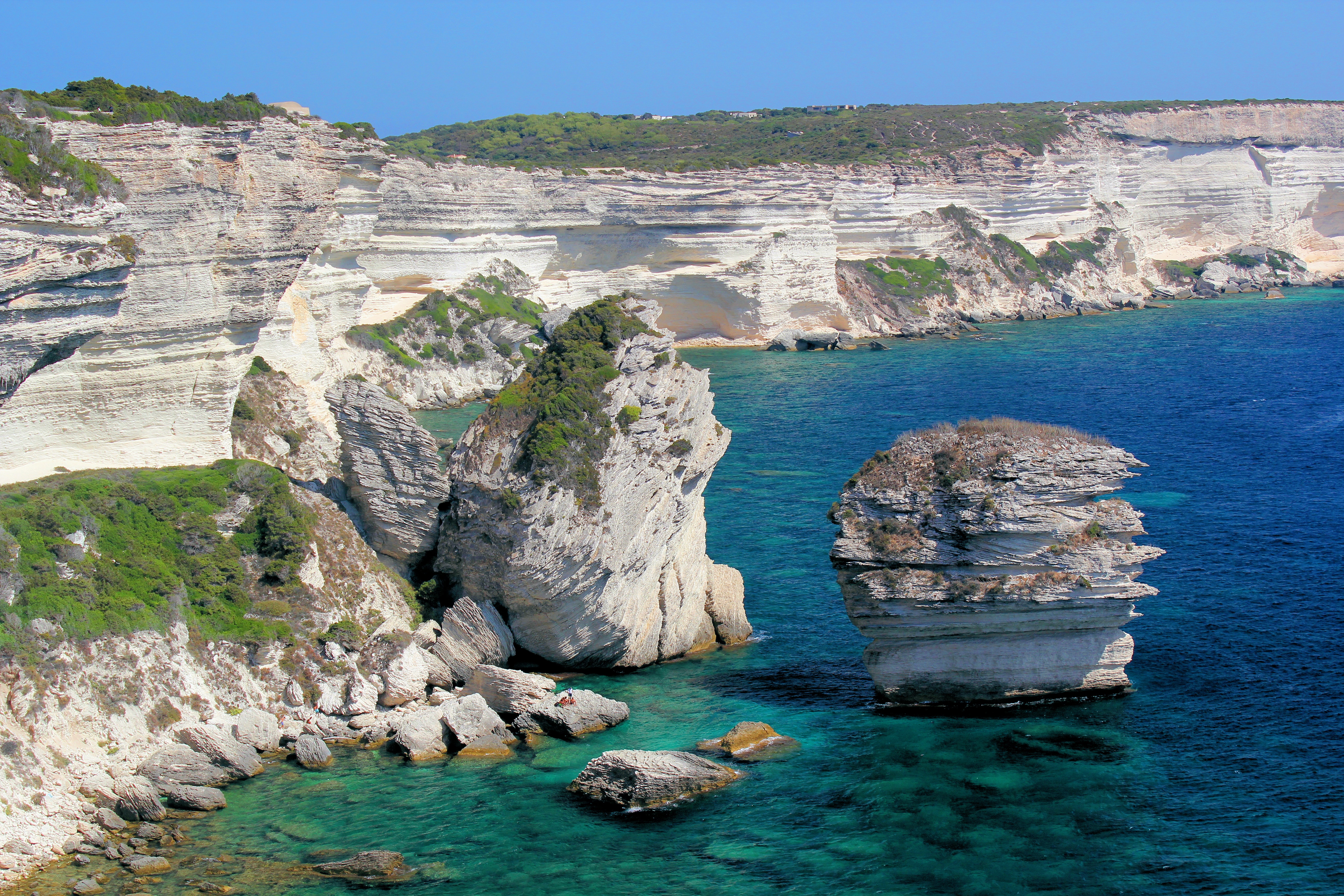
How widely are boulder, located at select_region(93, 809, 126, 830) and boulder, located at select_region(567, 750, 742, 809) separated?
28.8ft

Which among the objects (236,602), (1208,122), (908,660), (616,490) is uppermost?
(1208,122)

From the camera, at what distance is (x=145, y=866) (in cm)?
1956

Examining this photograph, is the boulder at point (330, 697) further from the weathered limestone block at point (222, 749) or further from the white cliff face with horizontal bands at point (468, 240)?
the white cliff face with horizontal bands at point (468, 240)

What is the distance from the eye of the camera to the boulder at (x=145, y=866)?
1945 centimetres

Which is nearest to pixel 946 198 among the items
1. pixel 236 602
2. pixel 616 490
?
pixel 616 490

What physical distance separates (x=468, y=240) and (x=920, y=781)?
62107 mm

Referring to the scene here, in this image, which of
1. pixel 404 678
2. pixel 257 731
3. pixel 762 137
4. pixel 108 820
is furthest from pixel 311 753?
pixel 762 137

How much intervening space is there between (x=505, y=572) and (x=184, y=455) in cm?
1054

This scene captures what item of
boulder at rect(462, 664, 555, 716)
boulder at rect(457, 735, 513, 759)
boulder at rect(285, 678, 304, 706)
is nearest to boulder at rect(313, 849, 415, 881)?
boulder at rect(457, 735, 513, 759)

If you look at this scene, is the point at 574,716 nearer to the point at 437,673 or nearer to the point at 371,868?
the point at 437,673

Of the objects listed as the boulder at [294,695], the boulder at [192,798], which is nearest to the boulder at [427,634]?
the boulder at [294,695]

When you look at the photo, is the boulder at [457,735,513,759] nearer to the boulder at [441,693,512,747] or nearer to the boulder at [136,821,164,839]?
the boulder at [441,693,512,747]

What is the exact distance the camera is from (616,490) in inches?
1164

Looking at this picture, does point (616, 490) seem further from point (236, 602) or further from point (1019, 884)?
point (1019, 884)
